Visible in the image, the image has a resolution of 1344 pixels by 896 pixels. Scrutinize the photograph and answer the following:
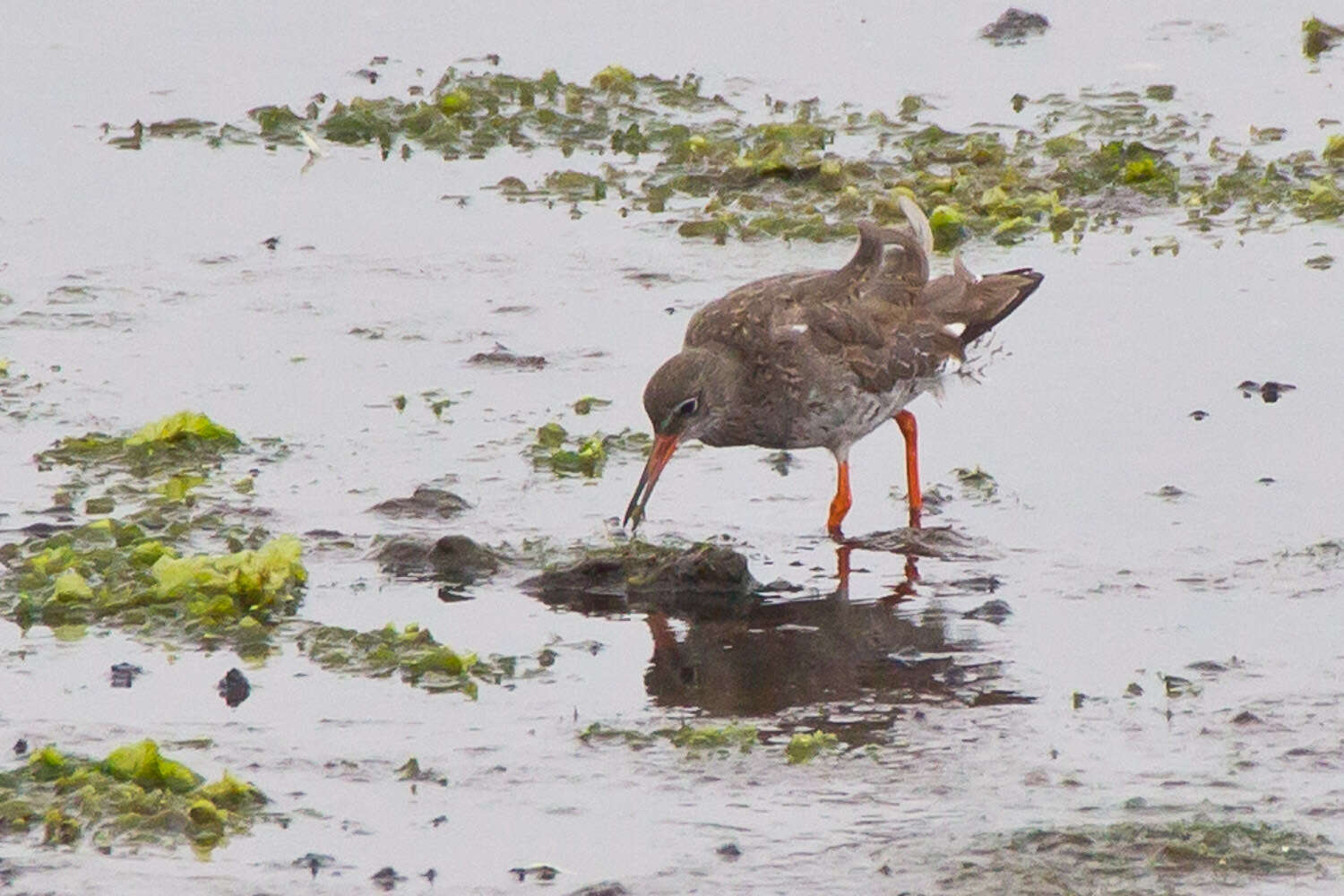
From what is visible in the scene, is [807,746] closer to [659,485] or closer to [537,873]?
[537,873]

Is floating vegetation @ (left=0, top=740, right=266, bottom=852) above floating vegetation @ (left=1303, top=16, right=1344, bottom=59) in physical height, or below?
below

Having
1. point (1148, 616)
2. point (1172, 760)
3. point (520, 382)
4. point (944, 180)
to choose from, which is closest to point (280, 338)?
point (520, 382)

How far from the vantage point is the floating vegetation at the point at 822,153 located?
48.3ft

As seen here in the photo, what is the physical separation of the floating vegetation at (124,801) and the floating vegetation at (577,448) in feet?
11.9

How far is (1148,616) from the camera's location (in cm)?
940

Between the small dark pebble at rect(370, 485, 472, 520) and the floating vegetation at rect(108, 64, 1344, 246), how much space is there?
427 centimetres

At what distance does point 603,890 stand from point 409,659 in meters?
2.06

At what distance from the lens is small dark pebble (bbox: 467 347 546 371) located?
12531mm

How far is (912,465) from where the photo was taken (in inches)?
431

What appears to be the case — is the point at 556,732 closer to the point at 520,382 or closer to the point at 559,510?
the point at 559,510

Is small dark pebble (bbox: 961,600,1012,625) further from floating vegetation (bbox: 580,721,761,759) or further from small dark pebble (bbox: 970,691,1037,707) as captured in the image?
floating vegetation (bbox: 580,721,761,759)

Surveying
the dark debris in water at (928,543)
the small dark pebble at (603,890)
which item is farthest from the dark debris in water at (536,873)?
the dark debris in water at (928,543)

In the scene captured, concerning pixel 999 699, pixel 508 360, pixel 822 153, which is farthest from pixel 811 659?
pixel 822 153

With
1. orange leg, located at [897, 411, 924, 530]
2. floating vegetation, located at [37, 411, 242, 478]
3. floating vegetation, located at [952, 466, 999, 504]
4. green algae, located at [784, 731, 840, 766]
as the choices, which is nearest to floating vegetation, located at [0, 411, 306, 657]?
floating vegetation, located at [37, 411, 242, 478]
